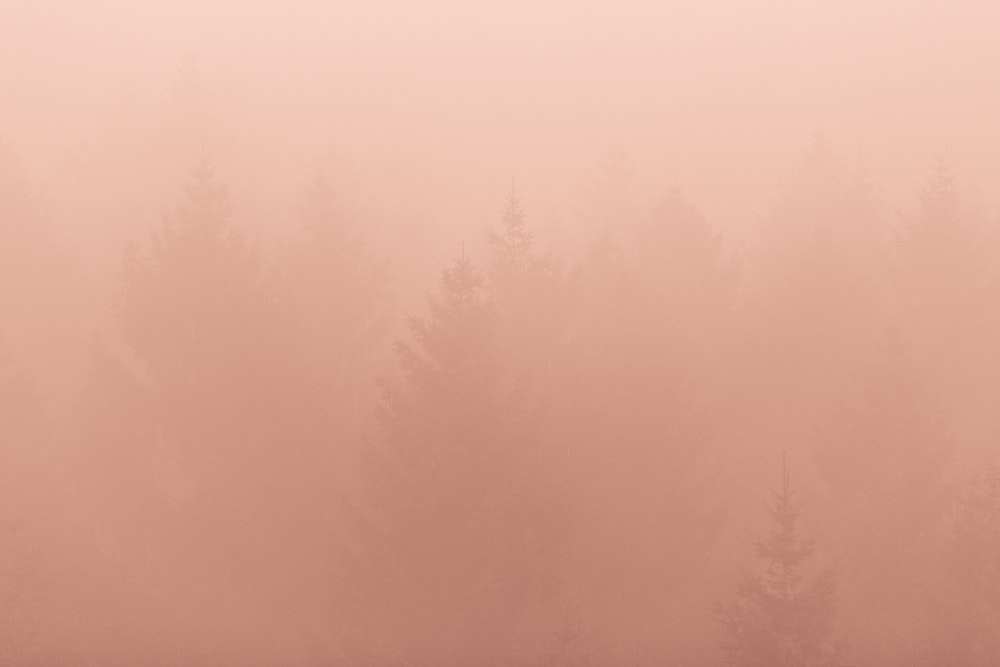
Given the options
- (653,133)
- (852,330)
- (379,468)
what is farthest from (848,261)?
(653,133)

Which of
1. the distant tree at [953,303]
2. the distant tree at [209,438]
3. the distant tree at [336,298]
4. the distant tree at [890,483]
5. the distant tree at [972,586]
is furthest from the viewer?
the distant tree at [953,303]

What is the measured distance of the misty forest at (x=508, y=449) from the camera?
687 inches

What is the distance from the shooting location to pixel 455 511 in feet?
56.5

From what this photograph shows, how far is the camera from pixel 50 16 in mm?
65938

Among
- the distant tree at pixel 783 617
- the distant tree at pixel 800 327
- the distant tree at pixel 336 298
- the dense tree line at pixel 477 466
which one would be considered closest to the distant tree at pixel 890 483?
the dense tree line at pixel 477 466

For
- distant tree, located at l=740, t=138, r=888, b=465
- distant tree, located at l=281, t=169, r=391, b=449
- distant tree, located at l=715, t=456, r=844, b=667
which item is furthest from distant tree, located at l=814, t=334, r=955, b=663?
distant tree, located at l=281, t=169, r=391, b=449

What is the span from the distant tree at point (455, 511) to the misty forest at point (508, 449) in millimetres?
66

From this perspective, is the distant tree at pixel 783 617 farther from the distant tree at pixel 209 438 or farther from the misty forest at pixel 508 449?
the distant tree at pixel 209 438

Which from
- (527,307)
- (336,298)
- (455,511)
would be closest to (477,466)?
(455,511)

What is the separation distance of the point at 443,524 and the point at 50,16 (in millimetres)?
67433

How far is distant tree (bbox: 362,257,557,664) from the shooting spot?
17.1 metres

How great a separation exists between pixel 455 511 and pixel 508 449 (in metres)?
1.74

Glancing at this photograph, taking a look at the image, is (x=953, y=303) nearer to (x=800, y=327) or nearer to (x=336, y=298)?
(x=800, y=327)

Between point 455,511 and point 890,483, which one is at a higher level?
point 890,483
